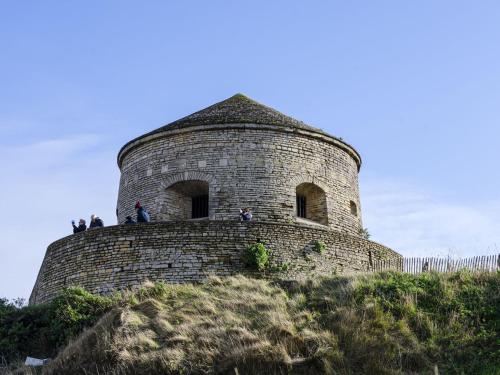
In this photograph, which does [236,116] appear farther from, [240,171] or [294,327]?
[294,327]

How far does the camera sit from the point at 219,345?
1375cm

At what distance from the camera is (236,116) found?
72.6ft

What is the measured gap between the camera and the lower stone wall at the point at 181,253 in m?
18.6

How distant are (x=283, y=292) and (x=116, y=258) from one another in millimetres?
4733

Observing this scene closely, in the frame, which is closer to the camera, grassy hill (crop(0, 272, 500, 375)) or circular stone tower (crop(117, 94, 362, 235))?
grassy hill (crop(0, 272, 500, 375))

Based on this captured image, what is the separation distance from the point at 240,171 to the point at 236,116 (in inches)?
74.9

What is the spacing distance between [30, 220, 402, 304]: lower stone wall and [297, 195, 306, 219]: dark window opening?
90.0 inches

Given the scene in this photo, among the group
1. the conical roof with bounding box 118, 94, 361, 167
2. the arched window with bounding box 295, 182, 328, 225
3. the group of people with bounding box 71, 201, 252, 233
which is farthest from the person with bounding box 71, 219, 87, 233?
the arched window with bounding box 295, 182, 328, 225

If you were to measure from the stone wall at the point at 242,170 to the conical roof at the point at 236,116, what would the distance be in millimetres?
169

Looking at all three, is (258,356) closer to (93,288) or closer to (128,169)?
(93,288)

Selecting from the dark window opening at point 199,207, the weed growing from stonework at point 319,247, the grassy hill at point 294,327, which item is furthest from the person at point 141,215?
the weed growing from stonework at point 319,247

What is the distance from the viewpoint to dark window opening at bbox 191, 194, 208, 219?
22.1m

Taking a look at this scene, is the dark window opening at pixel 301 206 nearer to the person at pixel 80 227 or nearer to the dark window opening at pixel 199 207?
the dark window opening at pixel 199 207

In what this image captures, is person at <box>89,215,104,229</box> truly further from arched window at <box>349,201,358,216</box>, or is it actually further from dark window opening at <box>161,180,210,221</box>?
arched window at <box>349,201,358,216</box>
